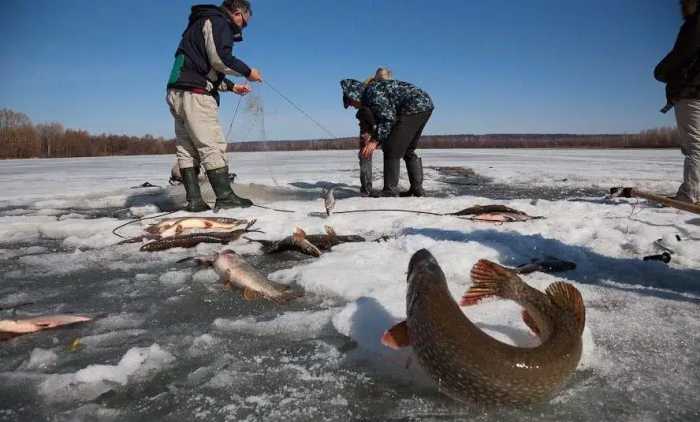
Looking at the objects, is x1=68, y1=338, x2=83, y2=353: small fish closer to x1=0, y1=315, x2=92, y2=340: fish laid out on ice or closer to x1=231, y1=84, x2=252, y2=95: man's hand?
x1=0, y1=315, x2=92, y2=340: fish laid out on ice

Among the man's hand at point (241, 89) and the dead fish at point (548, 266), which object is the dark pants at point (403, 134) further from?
the dead fish at point (548, 266)

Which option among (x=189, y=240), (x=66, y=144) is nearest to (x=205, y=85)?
(x=189, y=240)

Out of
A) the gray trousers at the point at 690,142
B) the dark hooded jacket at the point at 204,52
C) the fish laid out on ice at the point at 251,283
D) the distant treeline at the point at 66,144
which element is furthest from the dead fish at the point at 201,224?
the distant treeline at the point at 66,144

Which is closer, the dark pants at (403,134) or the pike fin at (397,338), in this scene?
the pike fin at (397,338)

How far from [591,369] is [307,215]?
4.12 metres

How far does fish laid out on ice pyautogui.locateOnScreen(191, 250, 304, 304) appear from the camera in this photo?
280 cm

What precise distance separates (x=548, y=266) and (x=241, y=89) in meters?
4.95

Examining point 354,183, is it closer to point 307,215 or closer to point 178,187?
point 178,187

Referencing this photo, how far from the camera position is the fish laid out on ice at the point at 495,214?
476cm

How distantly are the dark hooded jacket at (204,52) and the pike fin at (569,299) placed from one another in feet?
16.7

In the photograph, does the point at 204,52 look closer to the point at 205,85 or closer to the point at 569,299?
the point at 205,85

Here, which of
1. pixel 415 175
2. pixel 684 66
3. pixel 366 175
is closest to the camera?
pixel 684 66

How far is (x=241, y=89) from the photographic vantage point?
21.1 ft

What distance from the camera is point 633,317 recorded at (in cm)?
231
